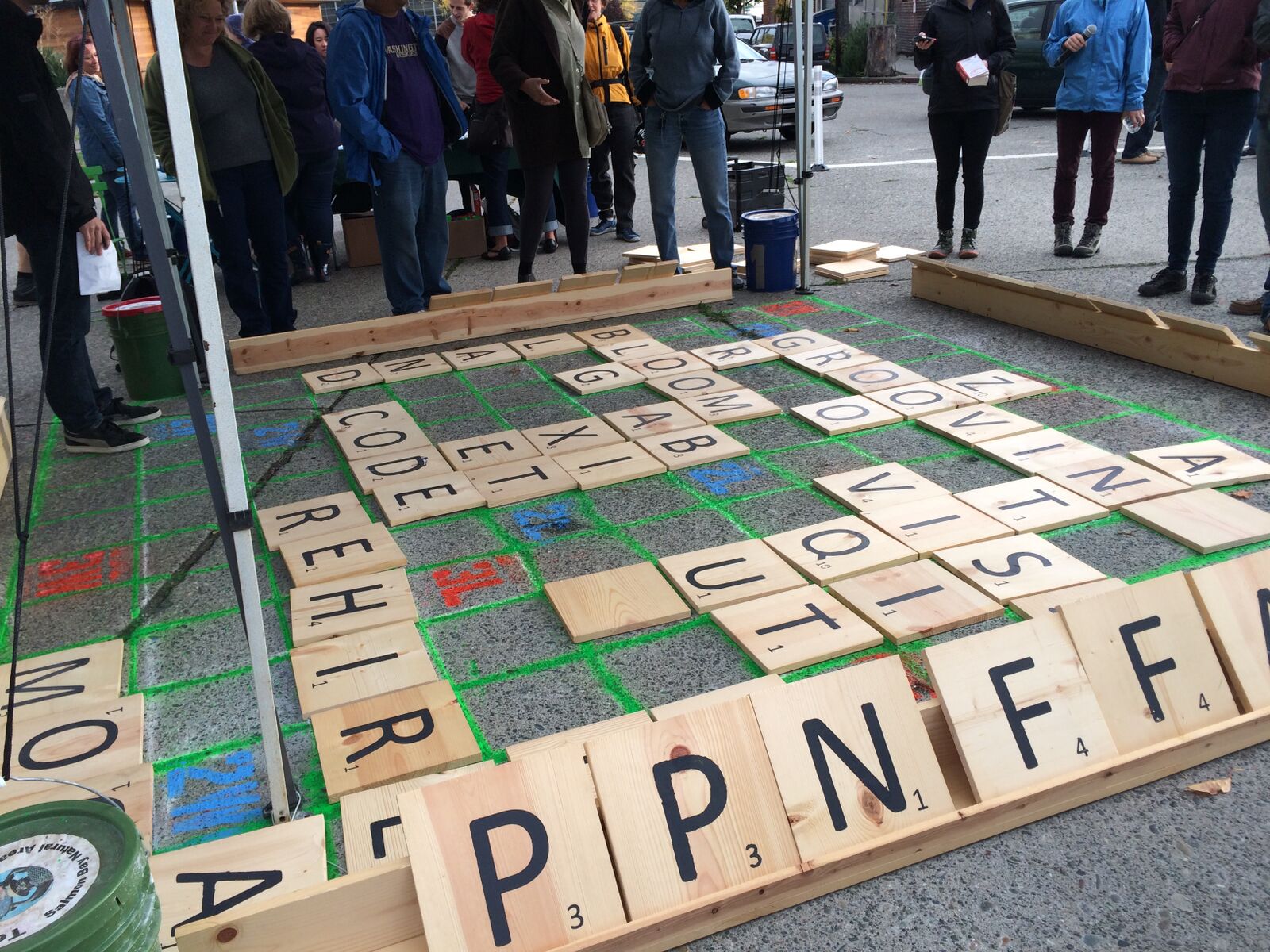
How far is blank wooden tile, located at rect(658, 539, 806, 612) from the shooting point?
3.05 m

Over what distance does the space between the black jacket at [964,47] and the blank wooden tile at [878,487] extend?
3.46 metres

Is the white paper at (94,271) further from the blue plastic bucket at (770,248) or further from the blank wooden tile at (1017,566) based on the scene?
the blue plastic bucket at (770,248)

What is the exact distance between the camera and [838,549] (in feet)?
10.8

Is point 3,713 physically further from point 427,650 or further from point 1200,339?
point 1200,339

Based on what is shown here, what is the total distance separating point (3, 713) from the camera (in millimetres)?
2684

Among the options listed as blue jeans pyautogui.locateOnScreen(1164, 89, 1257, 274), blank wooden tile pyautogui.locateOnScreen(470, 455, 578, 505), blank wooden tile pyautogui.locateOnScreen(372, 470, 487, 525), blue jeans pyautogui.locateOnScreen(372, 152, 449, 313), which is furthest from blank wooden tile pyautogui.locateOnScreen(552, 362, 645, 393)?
blue jeans pyautogui.locateOnScreen(1164, 89, 1257, 274)

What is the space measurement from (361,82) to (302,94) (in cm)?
156

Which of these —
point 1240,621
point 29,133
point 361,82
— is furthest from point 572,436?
point 1240,621

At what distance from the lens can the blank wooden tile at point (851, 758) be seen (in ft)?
6.46

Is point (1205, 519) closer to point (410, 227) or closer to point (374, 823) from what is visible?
point (374, 823)

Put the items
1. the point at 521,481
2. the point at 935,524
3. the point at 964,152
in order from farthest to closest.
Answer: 1. the point at 964,152
2. the point at 521,481
3. the point at 935,524

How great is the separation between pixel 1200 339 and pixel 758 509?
230 cm

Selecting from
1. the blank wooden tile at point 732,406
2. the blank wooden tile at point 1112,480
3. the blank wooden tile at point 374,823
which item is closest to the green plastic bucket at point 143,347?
the blank wooden tile at point 732,406

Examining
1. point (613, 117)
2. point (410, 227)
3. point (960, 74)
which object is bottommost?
point (410, 227)
